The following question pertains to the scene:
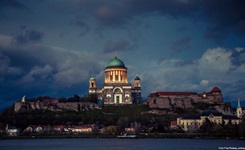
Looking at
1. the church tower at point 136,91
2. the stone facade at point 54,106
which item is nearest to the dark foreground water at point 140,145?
the stone facade at point 54,106

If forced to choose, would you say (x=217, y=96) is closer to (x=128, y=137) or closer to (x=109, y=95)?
(x=109, y=95)

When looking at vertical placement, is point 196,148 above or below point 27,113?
below

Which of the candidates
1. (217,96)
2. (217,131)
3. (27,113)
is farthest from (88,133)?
(217,96)

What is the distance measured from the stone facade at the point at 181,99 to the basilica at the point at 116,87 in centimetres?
458

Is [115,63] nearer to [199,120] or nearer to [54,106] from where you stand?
[54,106]

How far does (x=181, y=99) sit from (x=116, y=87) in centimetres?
1560

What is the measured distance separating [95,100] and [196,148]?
58.8 metres

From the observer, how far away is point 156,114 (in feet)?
385

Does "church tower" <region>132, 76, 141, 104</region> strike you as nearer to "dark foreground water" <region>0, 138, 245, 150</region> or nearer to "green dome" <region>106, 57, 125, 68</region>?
"green dome" <region>106, 57, 125, 68</region>

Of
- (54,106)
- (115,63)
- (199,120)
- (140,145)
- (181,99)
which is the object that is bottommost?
(140,145)

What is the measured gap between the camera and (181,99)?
407ft

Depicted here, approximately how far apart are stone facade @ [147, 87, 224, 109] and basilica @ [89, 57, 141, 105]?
4.58m

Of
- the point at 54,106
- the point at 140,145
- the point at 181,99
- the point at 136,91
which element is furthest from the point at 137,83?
the point at 140,145

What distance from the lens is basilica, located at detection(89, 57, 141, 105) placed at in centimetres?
12544
